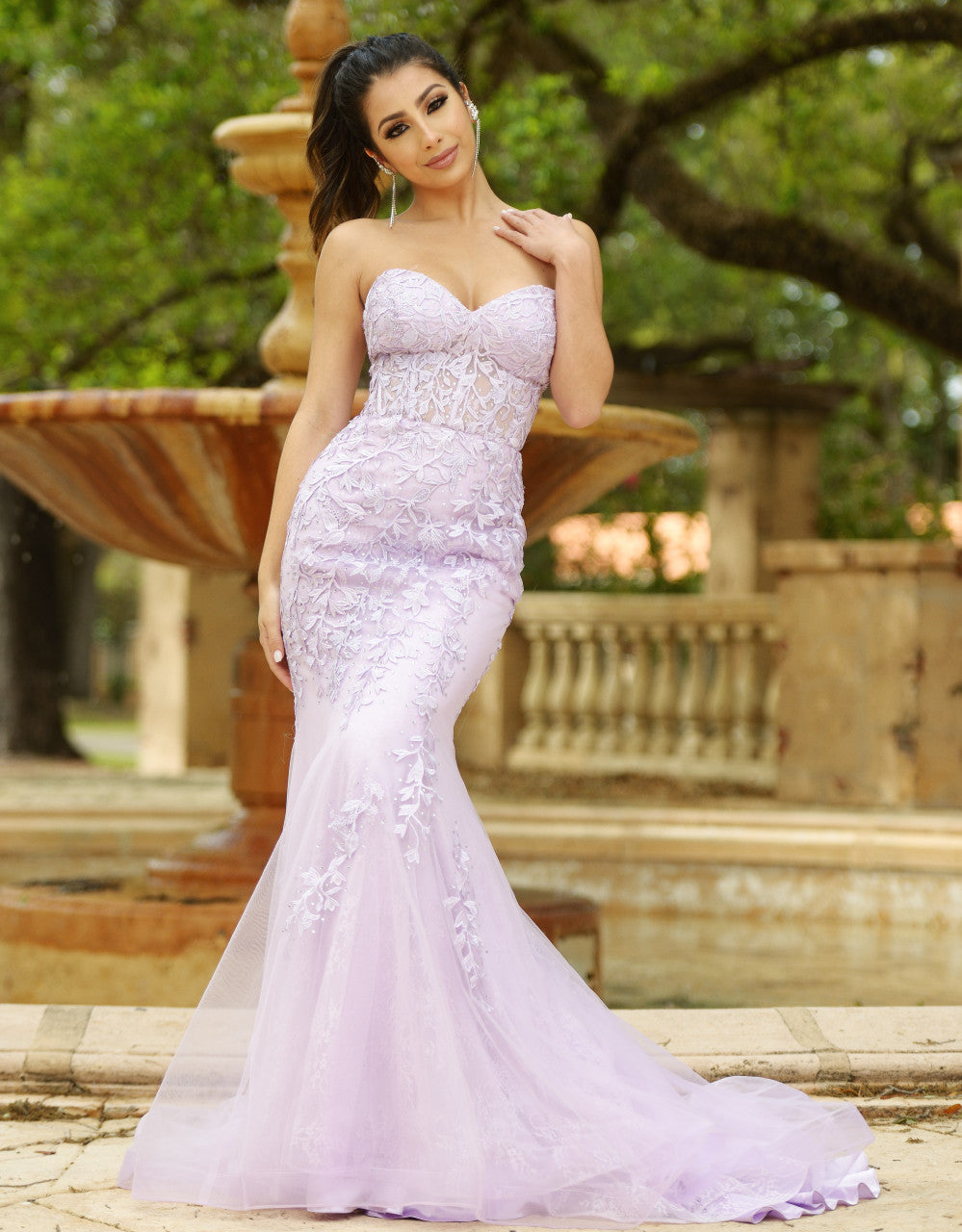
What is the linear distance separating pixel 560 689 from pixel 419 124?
28.1ft

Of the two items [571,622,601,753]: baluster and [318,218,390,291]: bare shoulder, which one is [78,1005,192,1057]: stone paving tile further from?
[571,622,601,753]: baluster

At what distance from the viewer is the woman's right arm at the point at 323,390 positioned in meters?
2.95

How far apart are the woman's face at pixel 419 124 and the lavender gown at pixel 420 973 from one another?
0.25 metres

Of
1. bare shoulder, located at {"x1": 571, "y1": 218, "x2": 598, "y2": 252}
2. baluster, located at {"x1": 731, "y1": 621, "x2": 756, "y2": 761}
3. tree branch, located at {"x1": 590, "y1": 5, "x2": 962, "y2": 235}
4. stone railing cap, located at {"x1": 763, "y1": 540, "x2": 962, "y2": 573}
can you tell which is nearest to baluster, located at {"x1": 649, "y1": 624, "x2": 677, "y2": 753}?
baluster, located at {"x1": 731, "y1": 621, "x2": 756, "y2": 761}

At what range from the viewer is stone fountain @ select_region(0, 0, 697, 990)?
14.0ft

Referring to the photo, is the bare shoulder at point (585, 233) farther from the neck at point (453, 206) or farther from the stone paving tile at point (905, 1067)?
the stone paving tile at point (905, 1067)

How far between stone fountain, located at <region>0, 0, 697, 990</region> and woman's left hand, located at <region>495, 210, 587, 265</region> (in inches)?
39.7

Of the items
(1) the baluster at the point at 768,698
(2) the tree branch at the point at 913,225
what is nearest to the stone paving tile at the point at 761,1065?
(1) the baluster at the point at 768,698

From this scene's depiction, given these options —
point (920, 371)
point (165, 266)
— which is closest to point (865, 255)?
point (165, 266)

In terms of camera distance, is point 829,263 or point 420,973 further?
point 829,263

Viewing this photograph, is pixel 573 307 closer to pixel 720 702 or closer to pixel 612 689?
pixel 720 702

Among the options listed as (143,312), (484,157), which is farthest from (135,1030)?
(143,312)

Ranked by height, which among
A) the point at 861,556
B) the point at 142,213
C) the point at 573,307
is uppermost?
the point at 142,213

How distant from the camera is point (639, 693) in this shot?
10992mm
